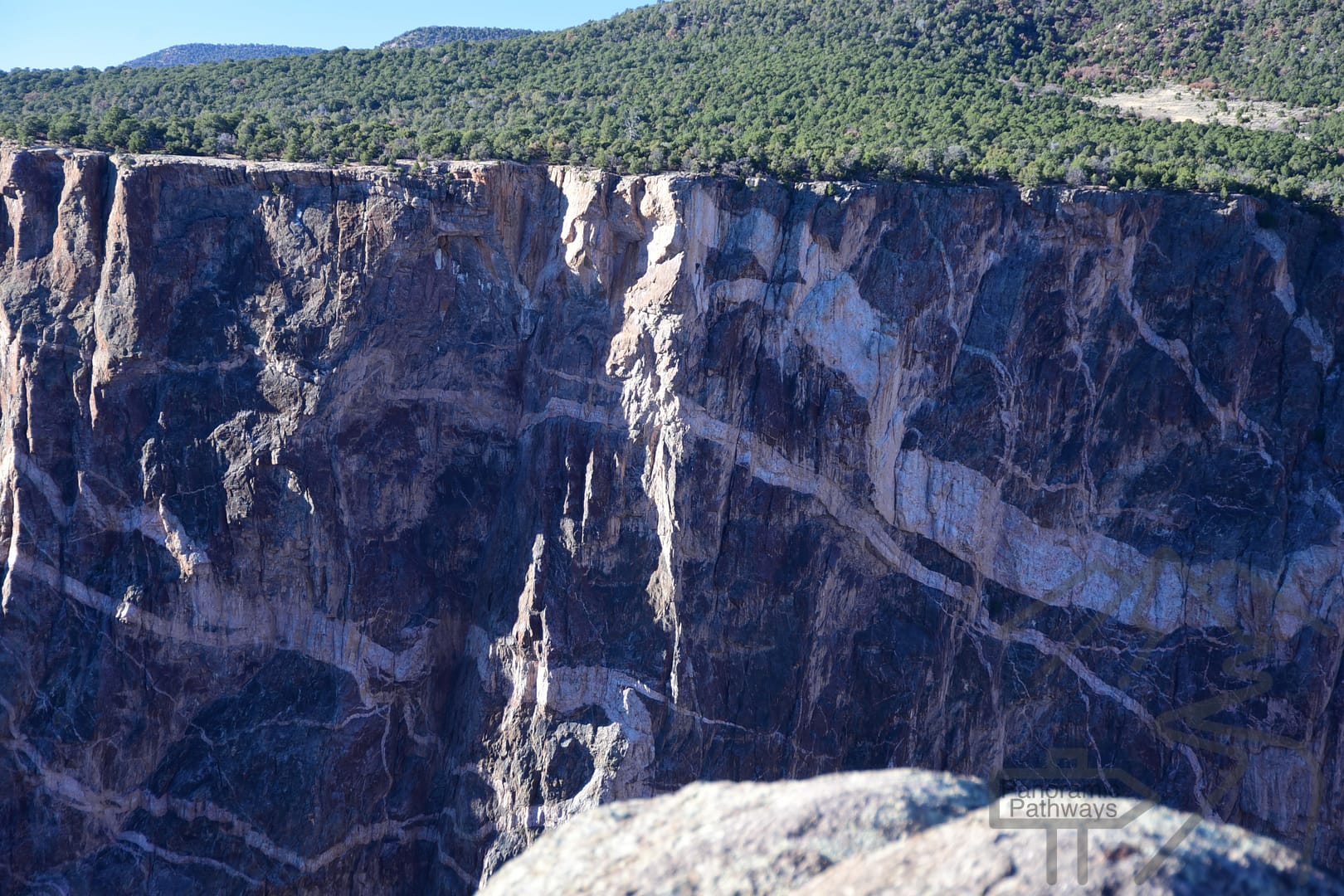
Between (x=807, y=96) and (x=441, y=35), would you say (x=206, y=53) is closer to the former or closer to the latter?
(x=441, y=35)

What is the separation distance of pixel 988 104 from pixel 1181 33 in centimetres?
968

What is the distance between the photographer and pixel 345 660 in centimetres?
2117

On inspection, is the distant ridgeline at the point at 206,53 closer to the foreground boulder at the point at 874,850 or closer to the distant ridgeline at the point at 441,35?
the distant ridgeline at the point at 441,35

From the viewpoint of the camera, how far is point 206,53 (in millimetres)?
56906

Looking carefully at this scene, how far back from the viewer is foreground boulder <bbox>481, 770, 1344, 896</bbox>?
8.52 meters

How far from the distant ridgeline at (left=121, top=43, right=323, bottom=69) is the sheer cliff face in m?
39.6

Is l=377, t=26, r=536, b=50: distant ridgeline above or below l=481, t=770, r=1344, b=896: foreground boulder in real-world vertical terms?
above

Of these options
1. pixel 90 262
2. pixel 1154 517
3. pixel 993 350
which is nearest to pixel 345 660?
pixel 90 262

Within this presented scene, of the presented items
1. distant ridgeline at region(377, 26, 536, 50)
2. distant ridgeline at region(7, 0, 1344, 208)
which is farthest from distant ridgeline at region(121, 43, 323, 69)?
distant ridgeline at region(7, 0, 1344, 208)

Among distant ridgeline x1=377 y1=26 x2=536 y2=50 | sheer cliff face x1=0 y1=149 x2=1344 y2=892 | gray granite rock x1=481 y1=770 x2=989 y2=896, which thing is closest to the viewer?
gray granite rock x1=481 y1=770 x2=989 y2=896

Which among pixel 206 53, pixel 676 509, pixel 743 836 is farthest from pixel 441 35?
pixel 743 836

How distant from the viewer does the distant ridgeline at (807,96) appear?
22781mm

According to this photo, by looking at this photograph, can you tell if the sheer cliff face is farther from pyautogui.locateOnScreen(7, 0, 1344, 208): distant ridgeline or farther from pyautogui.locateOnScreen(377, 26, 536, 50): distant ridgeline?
pyautogui.locateOnScreen(377, 26, 536, 50): distant ridgeline

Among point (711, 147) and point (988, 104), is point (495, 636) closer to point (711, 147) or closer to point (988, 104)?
point (711, 147)
